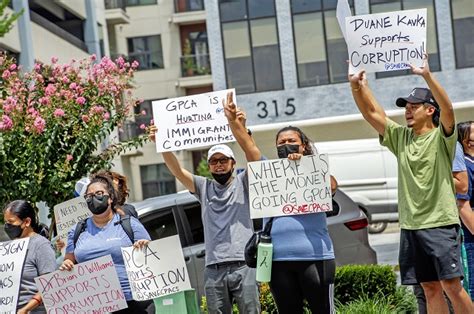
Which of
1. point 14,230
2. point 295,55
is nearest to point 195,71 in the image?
point 295,55

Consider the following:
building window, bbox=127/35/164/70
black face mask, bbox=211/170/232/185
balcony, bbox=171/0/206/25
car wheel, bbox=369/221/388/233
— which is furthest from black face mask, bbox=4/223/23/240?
building window, bbox=127/35/164/70

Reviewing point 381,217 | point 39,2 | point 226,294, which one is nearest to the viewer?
point 226,294

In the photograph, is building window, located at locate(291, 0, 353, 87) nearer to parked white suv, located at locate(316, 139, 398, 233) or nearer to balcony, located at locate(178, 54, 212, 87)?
parked white suv, located at locate(316, 139, 398, 233)

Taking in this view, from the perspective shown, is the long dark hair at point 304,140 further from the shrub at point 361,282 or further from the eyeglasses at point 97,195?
the shrub at point 361,282

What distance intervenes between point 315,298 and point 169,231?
381cm

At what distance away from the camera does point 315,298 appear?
7273 millimetres

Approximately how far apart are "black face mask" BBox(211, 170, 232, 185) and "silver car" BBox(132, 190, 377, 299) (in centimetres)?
296

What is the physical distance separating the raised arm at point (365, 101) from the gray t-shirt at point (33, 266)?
7.90ft

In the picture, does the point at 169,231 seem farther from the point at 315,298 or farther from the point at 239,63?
the point at 239,63

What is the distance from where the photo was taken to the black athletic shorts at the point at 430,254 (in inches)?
278

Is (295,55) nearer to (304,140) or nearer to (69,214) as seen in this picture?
(69,214)

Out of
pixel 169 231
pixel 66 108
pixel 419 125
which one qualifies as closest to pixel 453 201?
pixel 419 125

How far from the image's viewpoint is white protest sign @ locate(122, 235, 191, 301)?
7.34 meters

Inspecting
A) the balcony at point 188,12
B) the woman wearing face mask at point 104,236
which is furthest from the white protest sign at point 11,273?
the balcony at point 188,12
